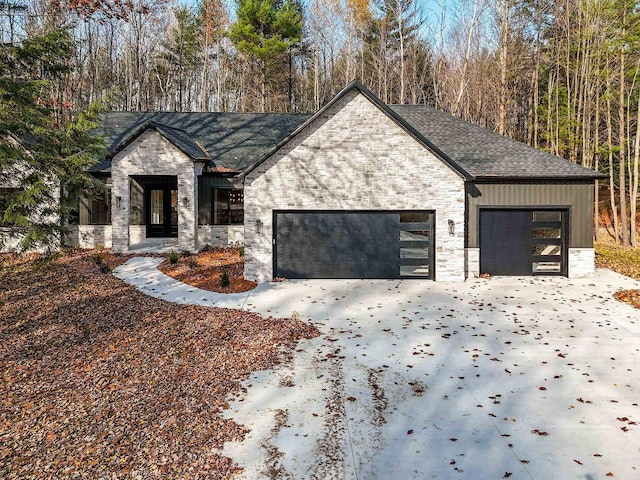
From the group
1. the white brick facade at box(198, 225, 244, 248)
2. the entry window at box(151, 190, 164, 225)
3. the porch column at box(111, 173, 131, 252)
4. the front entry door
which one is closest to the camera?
the porch column at box(111, 173, 131, 252)

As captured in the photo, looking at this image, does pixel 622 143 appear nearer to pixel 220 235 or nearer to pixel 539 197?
pixel 539 197

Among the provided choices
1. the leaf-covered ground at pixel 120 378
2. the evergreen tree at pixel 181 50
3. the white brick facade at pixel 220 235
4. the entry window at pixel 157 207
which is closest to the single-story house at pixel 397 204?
the leaf-covered ground at pixel 120 378

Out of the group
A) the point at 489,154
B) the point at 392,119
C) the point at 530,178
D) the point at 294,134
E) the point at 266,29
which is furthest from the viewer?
the point at 266,29

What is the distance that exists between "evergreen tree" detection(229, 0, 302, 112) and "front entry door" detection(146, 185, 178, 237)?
1408 centimetres

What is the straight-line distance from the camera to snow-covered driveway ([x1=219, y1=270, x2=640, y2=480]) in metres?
4.32

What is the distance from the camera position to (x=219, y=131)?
20.3m

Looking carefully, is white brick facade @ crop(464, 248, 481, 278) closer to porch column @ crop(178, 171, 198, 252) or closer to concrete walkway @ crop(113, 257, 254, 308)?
concrete walkway @ crop(113, 257, 254, 308)

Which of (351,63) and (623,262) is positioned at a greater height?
(351,63)

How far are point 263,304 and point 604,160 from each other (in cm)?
2634

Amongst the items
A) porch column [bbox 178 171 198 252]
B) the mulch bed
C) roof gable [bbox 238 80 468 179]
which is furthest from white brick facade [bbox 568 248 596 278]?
porch column [bbox 178 171 198 252]

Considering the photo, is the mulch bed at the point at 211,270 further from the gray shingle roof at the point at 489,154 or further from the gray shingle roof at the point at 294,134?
the gray shingle roof at the point at 489,154

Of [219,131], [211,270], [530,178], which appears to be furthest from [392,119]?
[219,131]

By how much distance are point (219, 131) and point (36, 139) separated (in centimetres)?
1123

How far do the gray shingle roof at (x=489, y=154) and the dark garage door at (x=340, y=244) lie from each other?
281 cm
